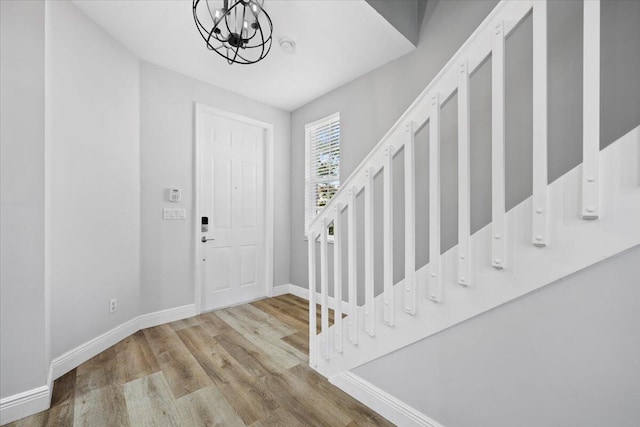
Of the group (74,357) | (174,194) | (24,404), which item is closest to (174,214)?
(174,194)

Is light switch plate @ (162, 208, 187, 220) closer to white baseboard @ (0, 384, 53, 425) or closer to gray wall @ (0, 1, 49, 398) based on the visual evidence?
gray wall @ (0, 1, 49, 398)

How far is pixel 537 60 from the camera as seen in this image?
2.93 ft

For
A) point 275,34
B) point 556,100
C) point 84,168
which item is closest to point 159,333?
point 84,168

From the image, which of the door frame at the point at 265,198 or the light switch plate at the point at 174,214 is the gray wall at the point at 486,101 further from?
the light switch plate at the point at 174,214

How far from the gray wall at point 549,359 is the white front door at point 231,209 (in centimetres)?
244

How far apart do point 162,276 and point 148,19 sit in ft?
7.29

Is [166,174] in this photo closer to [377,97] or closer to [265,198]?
[265,198]

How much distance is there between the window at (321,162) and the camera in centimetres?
305

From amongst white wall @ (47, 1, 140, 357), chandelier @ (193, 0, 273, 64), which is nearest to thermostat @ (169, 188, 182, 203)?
white wall @ (47, 1, 140, 357)

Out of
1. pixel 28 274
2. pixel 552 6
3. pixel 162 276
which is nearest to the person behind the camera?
pixel 28 274

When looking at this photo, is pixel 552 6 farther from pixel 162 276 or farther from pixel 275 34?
pixel 162 276

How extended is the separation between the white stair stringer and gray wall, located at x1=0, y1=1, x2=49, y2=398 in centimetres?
196

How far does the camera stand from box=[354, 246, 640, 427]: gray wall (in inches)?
30.6

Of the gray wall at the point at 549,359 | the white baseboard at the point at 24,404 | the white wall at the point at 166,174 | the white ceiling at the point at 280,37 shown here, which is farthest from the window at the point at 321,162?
the white baseboard at the point at 24,404
